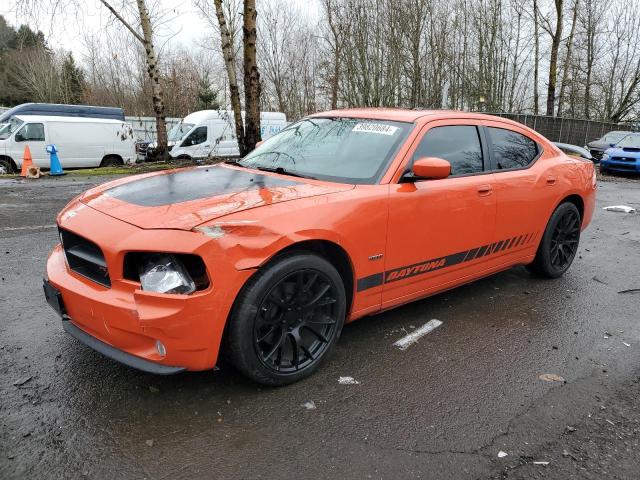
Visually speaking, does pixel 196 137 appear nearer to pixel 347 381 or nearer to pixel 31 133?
pixel 31 133

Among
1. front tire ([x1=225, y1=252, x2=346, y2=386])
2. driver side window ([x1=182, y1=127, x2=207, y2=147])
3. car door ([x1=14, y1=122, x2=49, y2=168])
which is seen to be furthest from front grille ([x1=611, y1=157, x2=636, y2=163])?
car door ([x1=14, y1=122, x2=49, y2=168])

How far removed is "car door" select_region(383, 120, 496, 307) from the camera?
3293 mm

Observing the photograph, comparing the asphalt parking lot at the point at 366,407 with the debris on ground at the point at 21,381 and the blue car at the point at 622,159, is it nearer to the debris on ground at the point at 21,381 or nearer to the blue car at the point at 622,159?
the debris on ground at the point at 21,381

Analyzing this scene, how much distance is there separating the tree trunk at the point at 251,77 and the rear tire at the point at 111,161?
603 centimetres

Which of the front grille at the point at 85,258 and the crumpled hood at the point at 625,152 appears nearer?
the front grille at the point at 85,258

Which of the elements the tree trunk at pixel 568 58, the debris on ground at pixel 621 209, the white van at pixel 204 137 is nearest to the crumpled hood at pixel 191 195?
the debris on ground at pixel 621 209

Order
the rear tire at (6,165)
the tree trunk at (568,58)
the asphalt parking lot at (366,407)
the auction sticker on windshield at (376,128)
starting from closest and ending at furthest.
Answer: the asphalt parking lot at (366,407) → the auction sticker on windshield at (376,128) → the rear tire at (6,165) → the tree trunk at (568,58)

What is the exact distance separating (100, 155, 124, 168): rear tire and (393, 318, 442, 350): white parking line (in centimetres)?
1593

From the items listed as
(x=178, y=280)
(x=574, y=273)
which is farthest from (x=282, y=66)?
(x=178, y=280)

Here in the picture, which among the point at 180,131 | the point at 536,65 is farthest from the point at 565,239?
the point at 536,65

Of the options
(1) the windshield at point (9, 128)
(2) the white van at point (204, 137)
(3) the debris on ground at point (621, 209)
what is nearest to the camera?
(3) the debris on ground at point (621, 209)

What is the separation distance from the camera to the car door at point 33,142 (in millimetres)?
15273

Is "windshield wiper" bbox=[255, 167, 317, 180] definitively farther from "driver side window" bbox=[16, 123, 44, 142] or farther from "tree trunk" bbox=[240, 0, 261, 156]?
"driver side window" bbox=[16, 123, 44, 142]

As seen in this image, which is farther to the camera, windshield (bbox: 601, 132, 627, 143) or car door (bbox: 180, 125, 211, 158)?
windshield (bbox: 601, 132, 627, 143)
